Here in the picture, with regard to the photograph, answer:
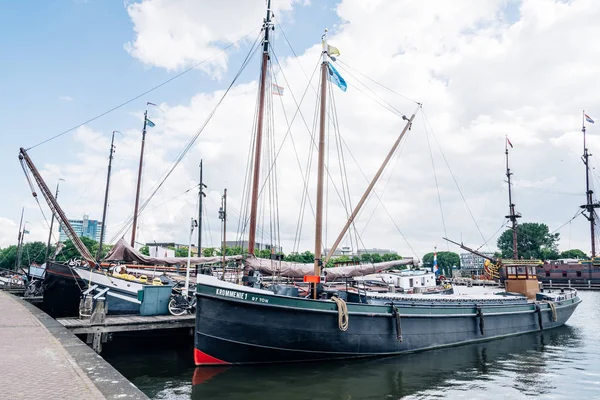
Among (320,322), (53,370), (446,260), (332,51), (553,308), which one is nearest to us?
(53,370)

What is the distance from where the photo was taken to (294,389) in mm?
11906

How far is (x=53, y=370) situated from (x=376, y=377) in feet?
32.1

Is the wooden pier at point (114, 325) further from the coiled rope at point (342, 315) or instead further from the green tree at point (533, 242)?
the green tree at point (533, 242)

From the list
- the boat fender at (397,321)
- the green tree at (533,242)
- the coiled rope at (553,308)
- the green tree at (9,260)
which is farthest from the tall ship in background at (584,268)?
the green tree at (9,260)

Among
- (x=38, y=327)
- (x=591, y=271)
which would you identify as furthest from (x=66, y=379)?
(x=591, y=271)

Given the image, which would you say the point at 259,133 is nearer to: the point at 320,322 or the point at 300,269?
the point at 300,269

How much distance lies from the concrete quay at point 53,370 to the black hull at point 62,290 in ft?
25.0

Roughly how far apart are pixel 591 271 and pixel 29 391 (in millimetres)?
81666

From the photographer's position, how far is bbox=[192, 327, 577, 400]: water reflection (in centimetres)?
1178

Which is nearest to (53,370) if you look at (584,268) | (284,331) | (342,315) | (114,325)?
(114,325)

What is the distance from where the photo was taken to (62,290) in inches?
870

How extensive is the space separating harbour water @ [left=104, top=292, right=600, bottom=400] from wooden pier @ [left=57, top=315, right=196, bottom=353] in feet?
4.28

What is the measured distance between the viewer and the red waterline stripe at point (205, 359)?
1418cm

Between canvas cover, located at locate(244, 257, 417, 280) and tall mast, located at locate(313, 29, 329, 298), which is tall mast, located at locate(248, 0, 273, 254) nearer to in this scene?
canvas cover, located at locate(244, 257, 417, 280)
